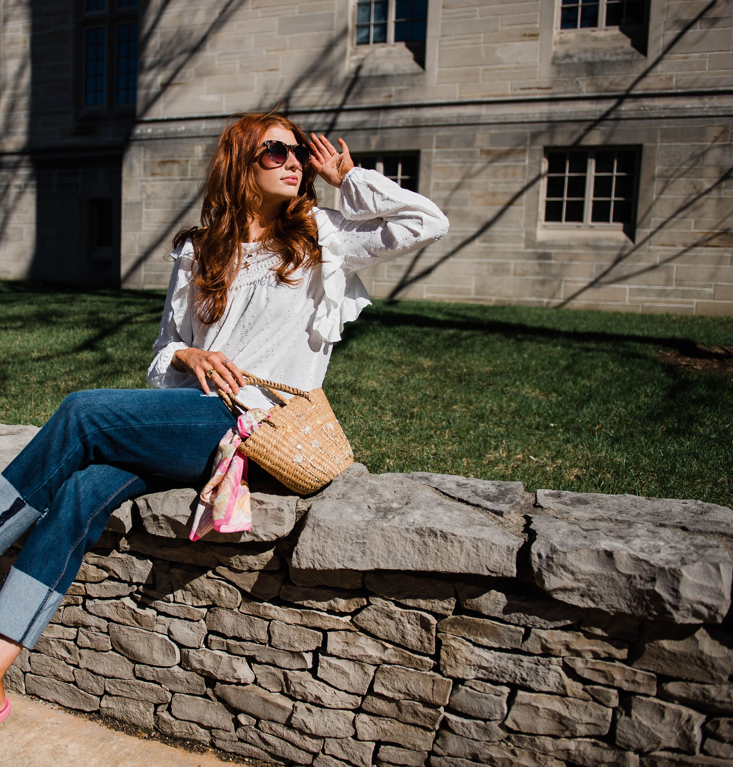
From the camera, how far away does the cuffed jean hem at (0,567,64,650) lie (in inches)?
74.9

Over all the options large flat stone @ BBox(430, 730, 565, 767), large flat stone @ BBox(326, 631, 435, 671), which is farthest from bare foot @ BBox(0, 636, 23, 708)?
large flat stone @ BBox(430, 730, 565, 767)

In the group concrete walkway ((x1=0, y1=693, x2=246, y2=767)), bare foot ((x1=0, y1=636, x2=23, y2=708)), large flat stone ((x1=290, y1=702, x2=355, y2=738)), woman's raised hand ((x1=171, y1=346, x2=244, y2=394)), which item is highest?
woman's raised hand ((x1=171, y1=346, x2=244, y2=394))

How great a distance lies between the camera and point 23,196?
1529 cm

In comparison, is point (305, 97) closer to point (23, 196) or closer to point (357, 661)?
point (23, 196)

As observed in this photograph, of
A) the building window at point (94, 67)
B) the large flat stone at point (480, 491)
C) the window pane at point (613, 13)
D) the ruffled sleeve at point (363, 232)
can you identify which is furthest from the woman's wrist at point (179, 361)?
the building window at point (94, 67)

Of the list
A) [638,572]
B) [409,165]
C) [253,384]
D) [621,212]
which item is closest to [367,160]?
[409,165]

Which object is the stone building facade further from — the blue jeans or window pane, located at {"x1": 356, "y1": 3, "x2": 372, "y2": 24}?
the blue jeans

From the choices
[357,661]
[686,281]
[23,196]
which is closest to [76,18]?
[23,196]

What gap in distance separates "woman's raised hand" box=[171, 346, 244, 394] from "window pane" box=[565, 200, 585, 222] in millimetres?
9745

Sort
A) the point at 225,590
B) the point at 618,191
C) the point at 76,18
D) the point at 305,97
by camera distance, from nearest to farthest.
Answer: the point at 225,590
the point at 618,191
the point at 305,97
the point at 76,18

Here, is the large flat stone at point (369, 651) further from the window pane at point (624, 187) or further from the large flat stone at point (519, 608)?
the window pane at point (624, 187)

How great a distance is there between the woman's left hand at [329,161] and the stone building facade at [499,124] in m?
8.59

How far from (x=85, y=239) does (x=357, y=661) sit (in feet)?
49.5

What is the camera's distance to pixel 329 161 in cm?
246
